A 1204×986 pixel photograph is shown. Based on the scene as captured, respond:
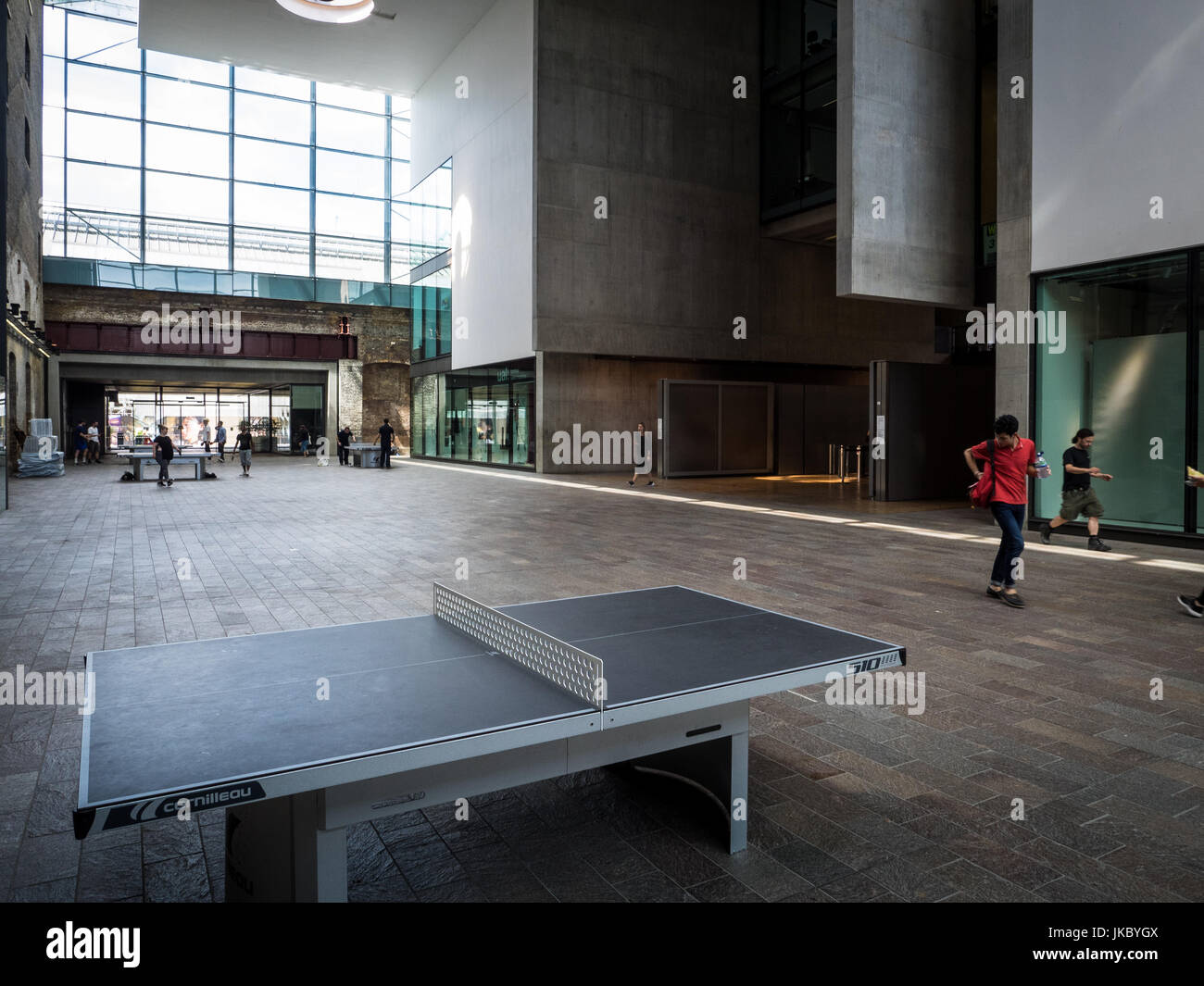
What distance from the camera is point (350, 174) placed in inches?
1639

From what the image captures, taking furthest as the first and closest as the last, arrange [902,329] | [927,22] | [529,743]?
[902,329], [927,22], [529,743]

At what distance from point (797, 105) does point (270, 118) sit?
26.1 meters

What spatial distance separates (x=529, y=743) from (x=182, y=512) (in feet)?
50.0

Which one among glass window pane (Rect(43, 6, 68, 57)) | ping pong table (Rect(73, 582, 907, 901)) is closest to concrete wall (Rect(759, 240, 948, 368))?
ping pong table (Rect(73, 582, 907, 901))

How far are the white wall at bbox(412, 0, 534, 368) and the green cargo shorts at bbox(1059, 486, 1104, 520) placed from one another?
17499mm

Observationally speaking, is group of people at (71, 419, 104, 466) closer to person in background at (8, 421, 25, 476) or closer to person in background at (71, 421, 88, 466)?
person in background at (71, 421, 88, 466)

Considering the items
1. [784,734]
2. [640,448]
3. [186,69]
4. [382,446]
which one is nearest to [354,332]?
[382,446]

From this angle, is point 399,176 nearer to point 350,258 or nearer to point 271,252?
point 350,258

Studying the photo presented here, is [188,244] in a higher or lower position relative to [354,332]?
higher

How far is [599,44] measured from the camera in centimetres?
2670

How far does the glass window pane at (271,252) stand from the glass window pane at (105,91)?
643 cm

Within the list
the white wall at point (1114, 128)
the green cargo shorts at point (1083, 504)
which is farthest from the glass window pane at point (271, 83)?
the green cargo shorts at point (1083, 504)
